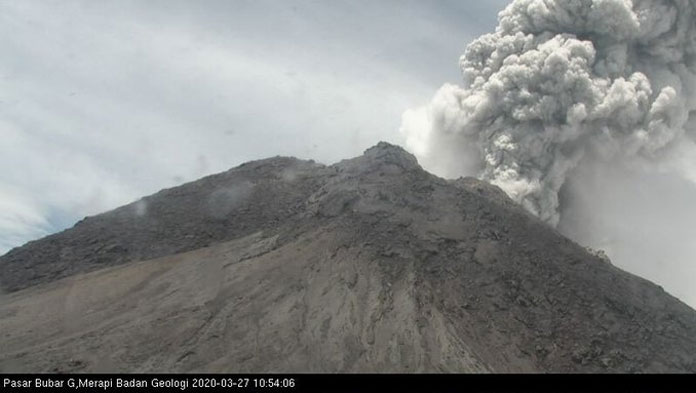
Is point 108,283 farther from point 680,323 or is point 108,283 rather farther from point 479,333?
point 680,323
